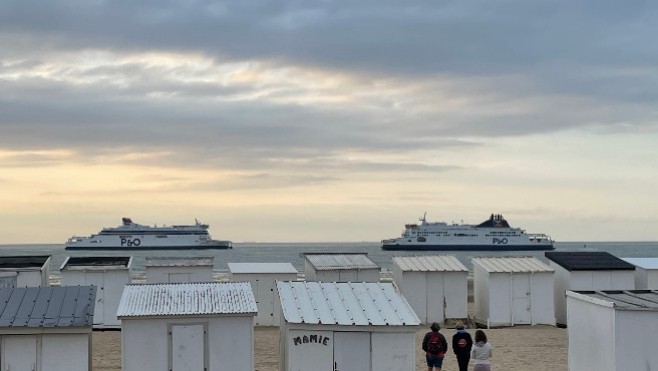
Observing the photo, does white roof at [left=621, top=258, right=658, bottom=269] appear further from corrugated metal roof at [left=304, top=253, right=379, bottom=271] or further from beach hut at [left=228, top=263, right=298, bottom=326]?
beach hut at [left=228, top=263, right=298, bottom=326]

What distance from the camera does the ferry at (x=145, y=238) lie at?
433 feet

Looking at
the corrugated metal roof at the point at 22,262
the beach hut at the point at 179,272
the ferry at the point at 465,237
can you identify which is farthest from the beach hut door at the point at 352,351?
the ferry at the point at 465,237

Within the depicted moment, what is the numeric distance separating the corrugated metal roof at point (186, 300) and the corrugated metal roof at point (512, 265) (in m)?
13.2

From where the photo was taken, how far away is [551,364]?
69.4 ft

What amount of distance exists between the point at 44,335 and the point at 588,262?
18.1 metres

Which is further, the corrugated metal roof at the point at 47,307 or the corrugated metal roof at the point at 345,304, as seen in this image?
the corrugated metal roof at the point at 345,304

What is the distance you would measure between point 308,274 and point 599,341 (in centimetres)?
1359

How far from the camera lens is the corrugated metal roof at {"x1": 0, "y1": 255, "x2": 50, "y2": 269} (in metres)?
24.8

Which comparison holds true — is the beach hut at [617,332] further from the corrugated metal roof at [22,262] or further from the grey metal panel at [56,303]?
the corrugated metal roof at [22,262]

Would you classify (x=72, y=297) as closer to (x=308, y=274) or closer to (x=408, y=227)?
(x=308, y=274)

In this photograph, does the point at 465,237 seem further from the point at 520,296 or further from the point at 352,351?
the point at 352,351

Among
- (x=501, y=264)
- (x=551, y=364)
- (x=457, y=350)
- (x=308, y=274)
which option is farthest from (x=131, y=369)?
(x=501, y=264)

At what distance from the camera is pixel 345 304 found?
1625 centimetres

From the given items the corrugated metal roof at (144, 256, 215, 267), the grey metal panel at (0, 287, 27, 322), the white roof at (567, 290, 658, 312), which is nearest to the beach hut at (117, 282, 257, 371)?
the grey metal panel at (0, 287, 27, 322)
